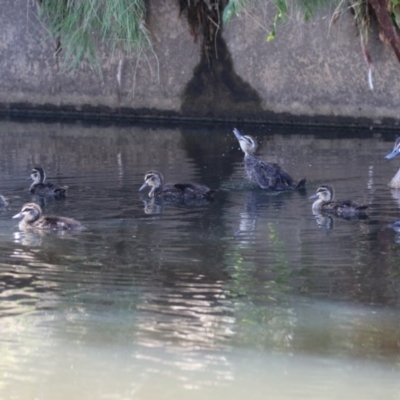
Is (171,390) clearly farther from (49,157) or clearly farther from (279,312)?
(49,157)

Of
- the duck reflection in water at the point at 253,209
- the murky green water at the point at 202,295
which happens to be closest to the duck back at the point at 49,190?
the murky green water at the point at 202,295

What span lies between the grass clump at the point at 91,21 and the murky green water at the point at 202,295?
9.25 feet

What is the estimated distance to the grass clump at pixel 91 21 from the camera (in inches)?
596

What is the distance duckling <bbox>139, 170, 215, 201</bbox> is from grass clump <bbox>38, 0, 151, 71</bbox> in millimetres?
3184

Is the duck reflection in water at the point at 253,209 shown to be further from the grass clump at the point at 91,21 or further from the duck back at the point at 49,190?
the grass clump at the point at 91,21

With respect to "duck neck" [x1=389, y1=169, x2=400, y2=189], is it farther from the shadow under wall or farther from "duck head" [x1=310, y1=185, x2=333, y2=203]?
the shadow under wall

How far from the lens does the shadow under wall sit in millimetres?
19562

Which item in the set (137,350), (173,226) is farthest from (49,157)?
(137,350)

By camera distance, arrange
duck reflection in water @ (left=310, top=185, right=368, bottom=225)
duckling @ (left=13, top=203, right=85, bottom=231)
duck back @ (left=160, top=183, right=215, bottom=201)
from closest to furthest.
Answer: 1. duckling @ (left=13, top=203, right=85, bottom=231)
2. duck reflection in water @ (left=310, top=185, right=368, bottom=225)
3. duck back @ (left=160, top=183, right=215, bottom=201)

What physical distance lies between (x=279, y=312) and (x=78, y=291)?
4.93 feet

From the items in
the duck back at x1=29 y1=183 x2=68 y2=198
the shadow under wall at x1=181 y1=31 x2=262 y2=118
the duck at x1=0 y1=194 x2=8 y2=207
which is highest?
the shadow under wall at x1=181 y1=31 x2=262 y2=118

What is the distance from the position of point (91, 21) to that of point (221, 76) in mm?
4423

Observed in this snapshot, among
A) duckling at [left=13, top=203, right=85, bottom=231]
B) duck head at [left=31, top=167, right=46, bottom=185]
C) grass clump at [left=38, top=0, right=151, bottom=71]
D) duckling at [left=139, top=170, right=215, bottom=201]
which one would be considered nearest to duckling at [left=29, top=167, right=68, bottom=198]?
duck head at [left=31, top=167, right=46, bottom=185]

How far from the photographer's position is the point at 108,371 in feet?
19.3
